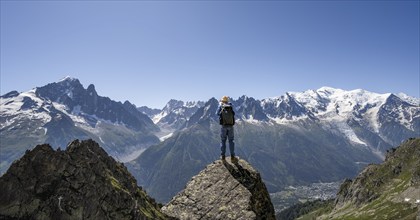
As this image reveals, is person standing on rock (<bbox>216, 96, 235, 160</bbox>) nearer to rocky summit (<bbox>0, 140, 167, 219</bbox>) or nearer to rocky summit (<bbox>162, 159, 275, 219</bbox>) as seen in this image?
rocky summit (<bbox>162, 159, 275, 219</bbox>)

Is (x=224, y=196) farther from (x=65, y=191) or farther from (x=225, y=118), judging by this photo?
(x=65, y=191)

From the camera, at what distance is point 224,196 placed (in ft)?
82.8

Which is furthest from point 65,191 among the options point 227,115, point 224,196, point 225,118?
point 224,196

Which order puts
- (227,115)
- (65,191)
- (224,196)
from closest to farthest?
(224,196)
(227,115)
(65,191)

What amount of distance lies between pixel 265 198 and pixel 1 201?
208 feet

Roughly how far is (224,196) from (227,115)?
6690 millimetres

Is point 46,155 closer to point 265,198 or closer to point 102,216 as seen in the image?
point 102,216

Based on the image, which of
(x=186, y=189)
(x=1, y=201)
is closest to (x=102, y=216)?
(x=1, y=201)

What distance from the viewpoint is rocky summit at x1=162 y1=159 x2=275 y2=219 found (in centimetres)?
2453

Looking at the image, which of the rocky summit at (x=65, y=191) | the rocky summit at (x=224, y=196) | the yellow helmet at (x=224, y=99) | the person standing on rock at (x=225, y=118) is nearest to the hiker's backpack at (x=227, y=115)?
the person standing on rock at (x=225, y=118)

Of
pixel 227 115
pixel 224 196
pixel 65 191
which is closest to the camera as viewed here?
pixel 224 196

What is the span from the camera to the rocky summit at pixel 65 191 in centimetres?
7225

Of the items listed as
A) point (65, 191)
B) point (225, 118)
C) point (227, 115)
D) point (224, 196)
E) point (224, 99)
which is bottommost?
point (224, 196)

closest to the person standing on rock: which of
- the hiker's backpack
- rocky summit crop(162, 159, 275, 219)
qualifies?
the hiker's backpack
